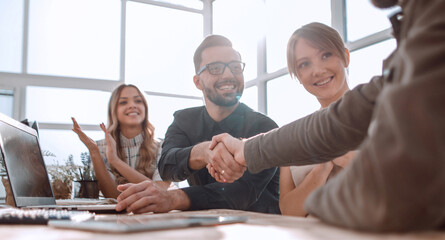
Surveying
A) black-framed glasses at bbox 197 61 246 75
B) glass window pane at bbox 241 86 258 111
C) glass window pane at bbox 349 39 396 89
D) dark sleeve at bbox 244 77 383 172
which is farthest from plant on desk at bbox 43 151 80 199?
glass window pane at bbox 241 86 258 111

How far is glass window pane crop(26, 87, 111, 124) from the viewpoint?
15.4ft

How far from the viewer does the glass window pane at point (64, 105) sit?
4691 millimetres

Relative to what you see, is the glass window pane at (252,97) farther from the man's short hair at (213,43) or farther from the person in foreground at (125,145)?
the man's short hair at (213,43)

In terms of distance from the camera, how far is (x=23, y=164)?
1157 mm

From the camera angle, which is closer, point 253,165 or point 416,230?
point 416,230

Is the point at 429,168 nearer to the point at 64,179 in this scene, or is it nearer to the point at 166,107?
the point at 64,179

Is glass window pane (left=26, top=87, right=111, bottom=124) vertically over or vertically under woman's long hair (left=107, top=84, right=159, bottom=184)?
over

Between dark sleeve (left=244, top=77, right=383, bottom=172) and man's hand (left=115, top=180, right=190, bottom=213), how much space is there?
329 millimetres

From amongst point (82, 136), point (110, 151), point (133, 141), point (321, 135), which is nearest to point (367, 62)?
point (133, 141)

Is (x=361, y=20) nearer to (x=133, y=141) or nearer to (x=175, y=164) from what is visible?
(x=133, y=141)

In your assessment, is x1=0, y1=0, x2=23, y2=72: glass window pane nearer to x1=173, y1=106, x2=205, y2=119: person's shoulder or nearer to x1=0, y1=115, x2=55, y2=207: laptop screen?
x1=173, y1=106, x2=205, y2=119: person's shoulder

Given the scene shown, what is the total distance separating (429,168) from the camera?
362 millimetres

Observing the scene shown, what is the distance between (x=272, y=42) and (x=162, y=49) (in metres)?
1.69

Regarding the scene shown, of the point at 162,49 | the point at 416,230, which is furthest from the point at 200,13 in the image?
the point at 416,230
